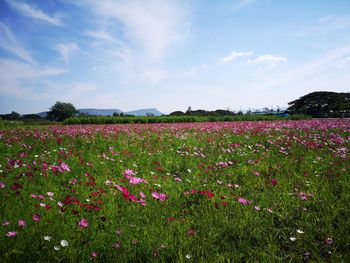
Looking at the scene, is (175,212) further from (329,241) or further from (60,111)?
(60,111)

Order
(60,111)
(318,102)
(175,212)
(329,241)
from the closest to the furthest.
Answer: (329,241) < (175,212) < (318,102) < (60,111)

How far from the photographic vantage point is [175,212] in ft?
9.90

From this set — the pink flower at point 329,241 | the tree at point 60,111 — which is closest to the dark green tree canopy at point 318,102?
the pink flower at point 329,241

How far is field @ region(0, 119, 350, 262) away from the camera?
7.13 ft

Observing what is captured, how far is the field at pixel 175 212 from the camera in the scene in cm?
217

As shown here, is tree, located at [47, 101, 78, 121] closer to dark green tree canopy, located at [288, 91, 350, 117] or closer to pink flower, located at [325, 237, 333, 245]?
dark green tree canopy, located at [288, 91, 350, 117]

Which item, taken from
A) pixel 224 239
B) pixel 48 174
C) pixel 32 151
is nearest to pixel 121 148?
pixel 32 151

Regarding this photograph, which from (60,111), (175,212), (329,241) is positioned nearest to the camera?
(329,241)

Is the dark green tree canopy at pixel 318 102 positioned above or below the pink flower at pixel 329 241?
above

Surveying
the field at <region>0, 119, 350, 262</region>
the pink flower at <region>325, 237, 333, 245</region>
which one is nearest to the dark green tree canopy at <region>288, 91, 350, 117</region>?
the field at <region>0, 119, 350, 262</region>

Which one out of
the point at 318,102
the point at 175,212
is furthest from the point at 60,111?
the point at 175,212

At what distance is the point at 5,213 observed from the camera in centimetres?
259

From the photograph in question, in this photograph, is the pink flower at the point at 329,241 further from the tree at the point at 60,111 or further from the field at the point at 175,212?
the tree at the point at 60,111

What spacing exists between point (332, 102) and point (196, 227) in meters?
74.7
